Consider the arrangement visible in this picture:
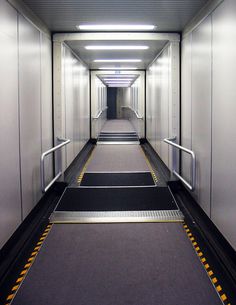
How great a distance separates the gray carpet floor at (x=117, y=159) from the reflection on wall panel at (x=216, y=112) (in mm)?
2828

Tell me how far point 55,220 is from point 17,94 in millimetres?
1659

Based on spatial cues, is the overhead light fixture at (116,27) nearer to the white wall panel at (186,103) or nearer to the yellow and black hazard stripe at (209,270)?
the white wall panel at (186,103)

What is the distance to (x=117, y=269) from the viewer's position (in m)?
3.11

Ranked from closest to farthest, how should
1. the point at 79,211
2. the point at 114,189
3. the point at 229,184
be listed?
the point at 229,184, the point at 79,211, the point at 114,189

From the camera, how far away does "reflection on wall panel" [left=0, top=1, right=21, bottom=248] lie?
3.19 metres

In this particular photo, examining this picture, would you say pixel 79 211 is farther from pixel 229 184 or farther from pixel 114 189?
pixel 229 184

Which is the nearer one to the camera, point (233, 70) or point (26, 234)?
point (233, 70)

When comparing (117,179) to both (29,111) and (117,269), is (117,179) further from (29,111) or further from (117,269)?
(117,269)

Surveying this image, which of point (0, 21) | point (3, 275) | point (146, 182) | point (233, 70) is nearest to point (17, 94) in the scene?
point (0, 21)

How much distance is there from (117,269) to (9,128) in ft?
5.51

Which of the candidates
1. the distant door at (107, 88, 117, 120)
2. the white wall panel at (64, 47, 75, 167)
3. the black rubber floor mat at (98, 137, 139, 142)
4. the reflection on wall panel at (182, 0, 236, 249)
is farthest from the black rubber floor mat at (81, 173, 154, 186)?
the distant door at (107, 88, 117, 120)

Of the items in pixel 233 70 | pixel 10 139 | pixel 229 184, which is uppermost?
pixel 233 70

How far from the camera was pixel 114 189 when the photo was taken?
18.9ft

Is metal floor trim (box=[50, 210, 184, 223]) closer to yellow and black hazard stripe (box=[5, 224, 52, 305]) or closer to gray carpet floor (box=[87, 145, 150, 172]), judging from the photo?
yellow and black hazard stripe (box=[5, 224, 52, 305])
